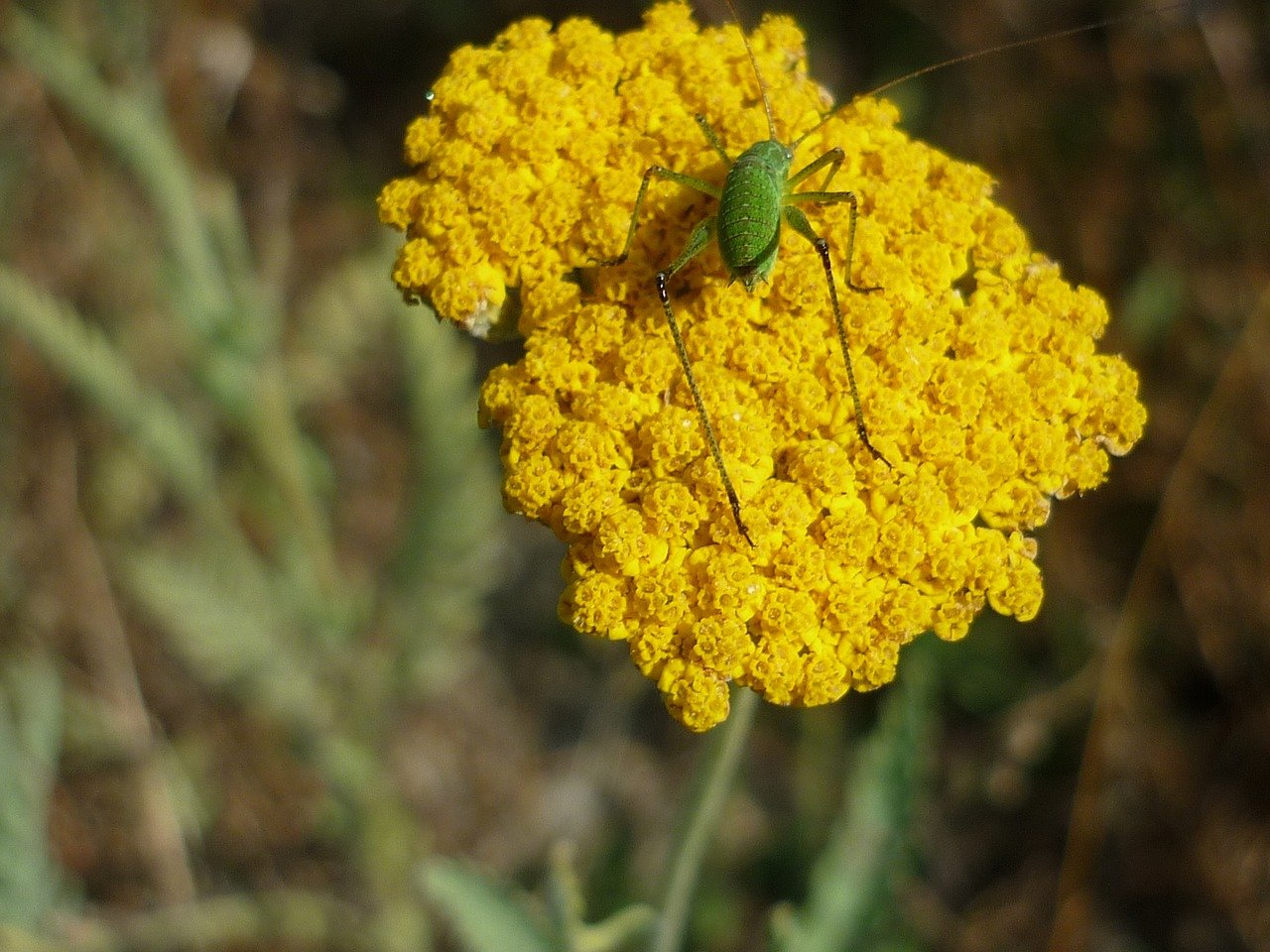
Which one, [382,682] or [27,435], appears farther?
[27,435]

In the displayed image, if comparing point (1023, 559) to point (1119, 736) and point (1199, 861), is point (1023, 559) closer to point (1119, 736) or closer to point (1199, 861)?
point (1119, 736)

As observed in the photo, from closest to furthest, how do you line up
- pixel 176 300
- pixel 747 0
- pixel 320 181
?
pixel 176 300, pixel 747 0, pixel 320 181

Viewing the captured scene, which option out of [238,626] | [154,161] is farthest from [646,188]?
[238,626]

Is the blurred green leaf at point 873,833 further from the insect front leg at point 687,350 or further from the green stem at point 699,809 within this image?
the insect front leg at point 687,350

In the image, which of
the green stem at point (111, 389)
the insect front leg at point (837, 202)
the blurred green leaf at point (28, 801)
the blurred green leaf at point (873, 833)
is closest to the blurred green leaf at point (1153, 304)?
the blurred green leaf at point (873, 833)

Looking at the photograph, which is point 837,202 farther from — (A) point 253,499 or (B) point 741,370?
(A) point 253,499

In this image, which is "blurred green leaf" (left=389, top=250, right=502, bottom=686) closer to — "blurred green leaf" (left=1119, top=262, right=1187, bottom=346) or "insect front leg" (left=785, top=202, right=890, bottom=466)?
"insect front leg" (left=785, top=202, right=890, bottom=466)

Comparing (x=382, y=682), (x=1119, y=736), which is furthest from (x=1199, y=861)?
(x=382, y=682)

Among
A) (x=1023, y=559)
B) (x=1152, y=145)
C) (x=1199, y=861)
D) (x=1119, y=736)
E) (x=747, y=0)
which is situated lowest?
(x=1199, y=861)
